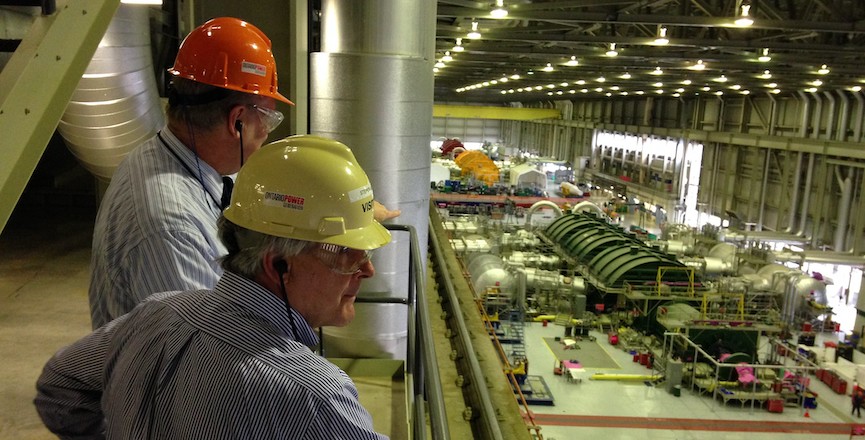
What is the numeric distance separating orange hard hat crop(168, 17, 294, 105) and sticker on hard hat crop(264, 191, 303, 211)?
3.46 feet

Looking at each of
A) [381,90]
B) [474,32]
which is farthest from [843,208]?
[381,90]

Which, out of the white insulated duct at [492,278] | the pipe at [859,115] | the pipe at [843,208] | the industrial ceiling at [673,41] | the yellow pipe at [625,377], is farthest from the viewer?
the pipe at [859,115]

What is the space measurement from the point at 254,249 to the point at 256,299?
16 centimetres

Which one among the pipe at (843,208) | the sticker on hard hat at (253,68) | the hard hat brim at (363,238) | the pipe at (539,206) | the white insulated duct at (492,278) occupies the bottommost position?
the white insulated duct at (492,278)

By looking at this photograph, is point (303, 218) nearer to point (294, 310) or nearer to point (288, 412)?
point (294, 310)

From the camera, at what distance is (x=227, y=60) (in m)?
2.71

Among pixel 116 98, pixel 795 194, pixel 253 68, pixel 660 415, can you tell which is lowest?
pixel 660 415

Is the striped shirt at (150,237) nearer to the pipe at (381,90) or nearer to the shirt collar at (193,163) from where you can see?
the shirt collar at (193,163)

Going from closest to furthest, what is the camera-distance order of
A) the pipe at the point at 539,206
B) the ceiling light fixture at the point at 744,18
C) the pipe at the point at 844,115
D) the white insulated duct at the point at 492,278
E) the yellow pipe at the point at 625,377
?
the ceiling light fixture at the point at 744,18
the yellow pipe at the point at 625,377
the white insulated duct at the point at 492,278
the pipe at the point at 844,115
the pipe at the point at 539,206

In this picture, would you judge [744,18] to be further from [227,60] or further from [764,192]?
[764,192]

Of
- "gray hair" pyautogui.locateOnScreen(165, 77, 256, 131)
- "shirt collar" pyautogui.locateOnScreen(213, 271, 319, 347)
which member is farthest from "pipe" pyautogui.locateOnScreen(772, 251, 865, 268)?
"shirt collar" pyautogui.locateOnScreen(213, 271, 319, 347)

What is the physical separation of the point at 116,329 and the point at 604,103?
145 ft

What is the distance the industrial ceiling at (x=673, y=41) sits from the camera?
11969 millimetres

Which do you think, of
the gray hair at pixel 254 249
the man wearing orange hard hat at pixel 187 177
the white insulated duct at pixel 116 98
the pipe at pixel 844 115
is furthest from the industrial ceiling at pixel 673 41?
the gray hair at pixel 254 249
